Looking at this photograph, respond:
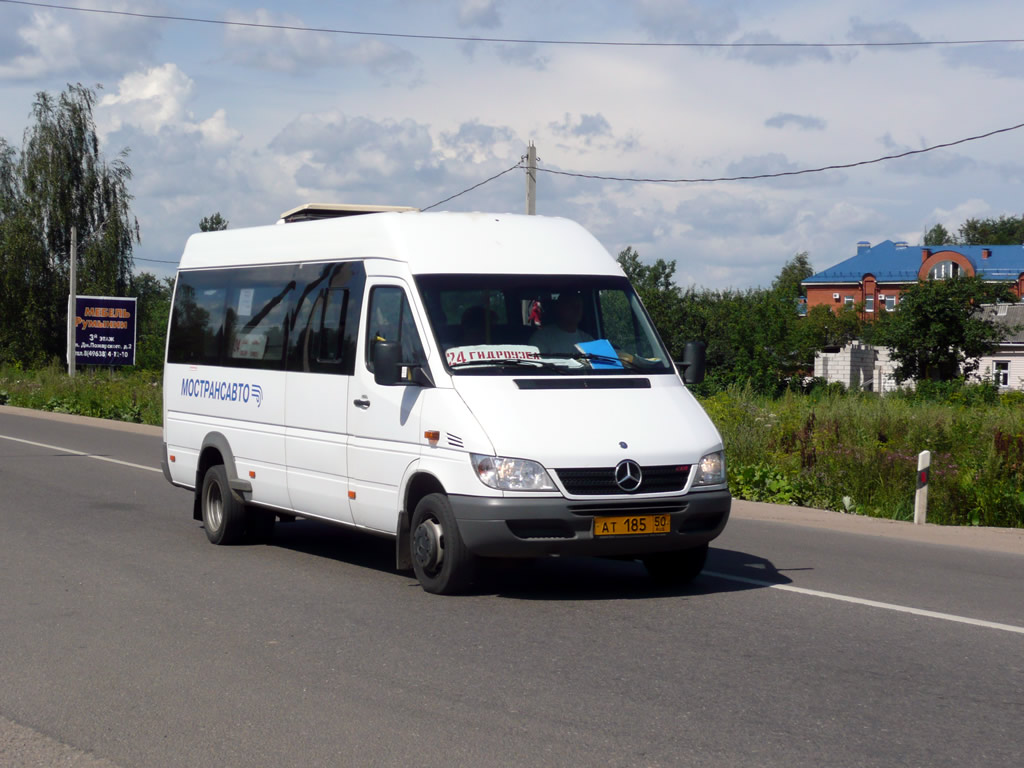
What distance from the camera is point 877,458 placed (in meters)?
15.5

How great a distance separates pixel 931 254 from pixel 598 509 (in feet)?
396

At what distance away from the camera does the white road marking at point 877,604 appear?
7.77 metres

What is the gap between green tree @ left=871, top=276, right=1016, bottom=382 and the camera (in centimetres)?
6800

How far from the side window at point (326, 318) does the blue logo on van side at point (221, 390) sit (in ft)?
1.97

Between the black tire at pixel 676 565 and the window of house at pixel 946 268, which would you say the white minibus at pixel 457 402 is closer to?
the black tire at pixel 676 565

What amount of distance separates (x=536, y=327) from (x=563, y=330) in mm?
187

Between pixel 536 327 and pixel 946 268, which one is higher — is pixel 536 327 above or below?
below

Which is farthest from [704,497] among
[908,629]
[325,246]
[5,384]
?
[5,384]

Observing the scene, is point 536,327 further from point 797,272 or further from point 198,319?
point 797,272

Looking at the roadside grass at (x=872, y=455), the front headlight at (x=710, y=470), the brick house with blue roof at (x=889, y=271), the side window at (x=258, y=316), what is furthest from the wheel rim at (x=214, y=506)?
the brick house with blue roof at (x=889, y=271)

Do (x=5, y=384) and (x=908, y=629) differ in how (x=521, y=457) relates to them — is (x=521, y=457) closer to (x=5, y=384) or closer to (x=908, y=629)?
(x=908, y=629)

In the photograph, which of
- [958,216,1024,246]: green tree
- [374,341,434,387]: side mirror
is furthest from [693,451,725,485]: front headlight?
[958,216,1024,246]: green tree

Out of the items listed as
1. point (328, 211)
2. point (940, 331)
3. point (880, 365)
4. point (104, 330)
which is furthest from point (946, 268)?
point (328, 211)

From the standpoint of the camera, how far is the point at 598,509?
A: 25.9 feet
